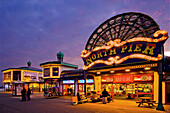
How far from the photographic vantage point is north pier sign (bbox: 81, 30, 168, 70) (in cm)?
1369

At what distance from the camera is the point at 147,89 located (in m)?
18.8

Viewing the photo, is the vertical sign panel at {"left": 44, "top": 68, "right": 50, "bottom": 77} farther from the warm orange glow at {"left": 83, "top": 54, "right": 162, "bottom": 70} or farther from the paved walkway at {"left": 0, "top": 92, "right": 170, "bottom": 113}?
the paved walkway at {"left": 0, "top": 92, "right": 170, "bottom": 113}

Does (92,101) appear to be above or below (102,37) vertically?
below

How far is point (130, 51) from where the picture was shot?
15.8 metres

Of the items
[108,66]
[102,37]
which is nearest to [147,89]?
[108,66]

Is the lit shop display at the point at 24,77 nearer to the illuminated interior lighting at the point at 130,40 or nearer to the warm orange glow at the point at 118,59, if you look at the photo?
the warm orange glow at the point at 118,59

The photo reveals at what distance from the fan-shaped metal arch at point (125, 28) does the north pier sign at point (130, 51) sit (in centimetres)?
176

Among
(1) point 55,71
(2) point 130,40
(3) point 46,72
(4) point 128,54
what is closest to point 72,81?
(1) point 55,71

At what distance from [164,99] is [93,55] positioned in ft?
32.5

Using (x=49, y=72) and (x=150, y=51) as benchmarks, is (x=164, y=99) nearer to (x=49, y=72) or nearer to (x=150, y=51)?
(x=150, y=51)

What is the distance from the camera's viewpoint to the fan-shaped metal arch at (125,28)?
54.3 feet

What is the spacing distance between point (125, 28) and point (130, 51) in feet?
14.3

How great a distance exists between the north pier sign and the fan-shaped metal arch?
176 cm

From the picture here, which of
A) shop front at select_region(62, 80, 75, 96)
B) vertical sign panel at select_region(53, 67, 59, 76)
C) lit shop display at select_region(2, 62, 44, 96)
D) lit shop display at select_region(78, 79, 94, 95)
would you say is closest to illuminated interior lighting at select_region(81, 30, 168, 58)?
lit shop display at select_region(78, 79, 94, 95)
